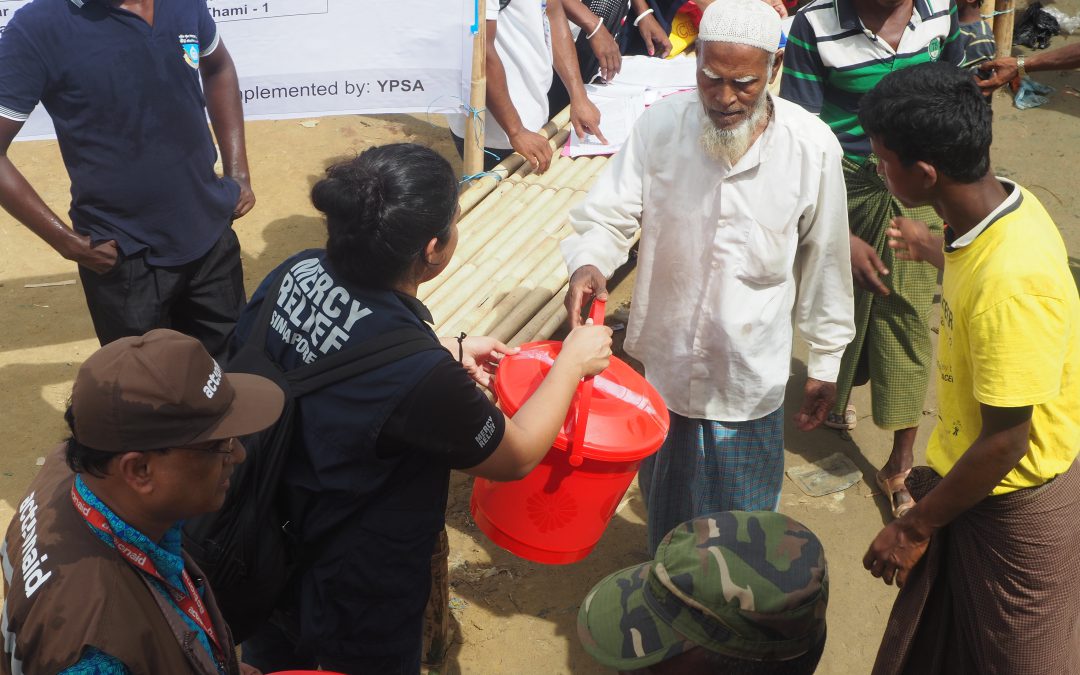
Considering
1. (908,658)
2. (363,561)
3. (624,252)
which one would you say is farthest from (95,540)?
(908,658)

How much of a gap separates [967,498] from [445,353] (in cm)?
129

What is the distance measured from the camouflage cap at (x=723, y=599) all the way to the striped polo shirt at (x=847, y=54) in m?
2.41

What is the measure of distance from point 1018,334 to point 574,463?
3.64 feet

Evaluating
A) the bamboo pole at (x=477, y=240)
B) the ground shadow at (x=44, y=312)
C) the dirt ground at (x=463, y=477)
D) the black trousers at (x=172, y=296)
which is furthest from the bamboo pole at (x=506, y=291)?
the ground shadow at (x=44, y=312)

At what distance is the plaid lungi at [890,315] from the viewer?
4.05 m

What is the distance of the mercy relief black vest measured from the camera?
2064mm

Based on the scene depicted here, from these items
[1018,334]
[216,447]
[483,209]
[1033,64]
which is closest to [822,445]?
[483,209]

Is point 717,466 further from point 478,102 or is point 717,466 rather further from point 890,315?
point 478,102

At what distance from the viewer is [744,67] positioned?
2.75 metres

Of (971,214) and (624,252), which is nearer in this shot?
(971,214)

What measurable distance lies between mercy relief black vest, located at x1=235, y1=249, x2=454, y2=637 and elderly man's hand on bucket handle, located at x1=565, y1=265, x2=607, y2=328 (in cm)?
73

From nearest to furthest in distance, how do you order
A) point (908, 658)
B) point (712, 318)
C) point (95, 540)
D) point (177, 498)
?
point (95, 540)
point (177, 498)
point (908, 658)
point (712, 318)

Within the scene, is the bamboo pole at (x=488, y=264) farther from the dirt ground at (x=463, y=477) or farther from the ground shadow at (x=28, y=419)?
the ground shadow at (x=28, y=419)

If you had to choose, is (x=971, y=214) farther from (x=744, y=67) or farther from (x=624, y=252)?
(x=624, y=252)
